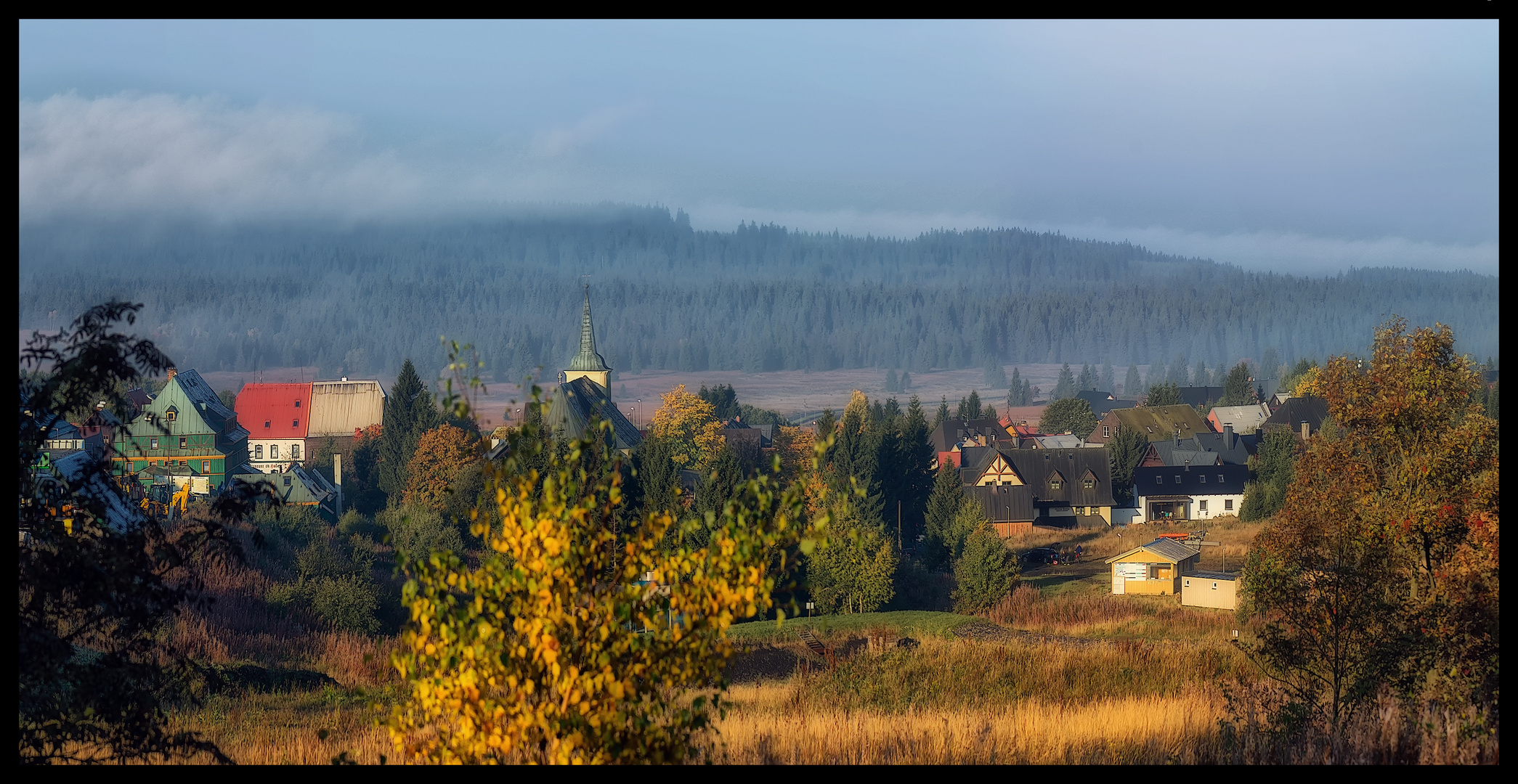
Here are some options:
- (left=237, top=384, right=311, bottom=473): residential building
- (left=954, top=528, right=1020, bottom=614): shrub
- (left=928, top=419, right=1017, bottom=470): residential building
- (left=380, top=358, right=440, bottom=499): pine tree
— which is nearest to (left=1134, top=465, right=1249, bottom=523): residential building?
(left=928, top=419, right=1017, bottom=470): residential building

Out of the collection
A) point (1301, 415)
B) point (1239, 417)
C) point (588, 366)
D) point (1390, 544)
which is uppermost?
point (588, 366)

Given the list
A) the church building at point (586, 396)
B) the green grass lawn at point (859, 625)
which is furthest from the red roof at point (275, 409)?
the green grass lawn at point (859, 625)

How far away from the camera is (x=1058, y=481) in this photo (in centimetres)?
8844

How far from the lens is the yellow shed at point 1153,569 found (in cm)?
4975

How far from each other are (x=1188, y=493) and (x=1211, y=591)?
1767 inches

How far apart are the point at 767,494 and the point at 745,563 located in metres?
0.44

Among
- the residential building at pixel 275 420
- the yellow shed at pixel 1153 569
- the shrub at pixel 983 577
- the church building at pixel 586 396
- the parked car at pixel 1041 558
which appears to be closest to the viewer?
the shrub at pixel 983 577

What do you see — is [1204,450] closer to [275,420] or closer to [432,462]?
[432,462]

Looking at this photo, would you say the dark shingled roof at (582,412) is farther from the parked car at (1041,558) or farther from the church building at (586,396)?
the parked car at (1041,558)

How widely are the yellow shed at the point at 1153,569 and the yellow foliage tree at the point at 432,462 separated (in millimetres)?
40062

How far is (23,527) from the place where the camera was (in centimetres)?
922

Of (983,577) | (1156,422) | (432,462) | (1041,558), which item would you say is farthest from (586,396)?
(983,577)
